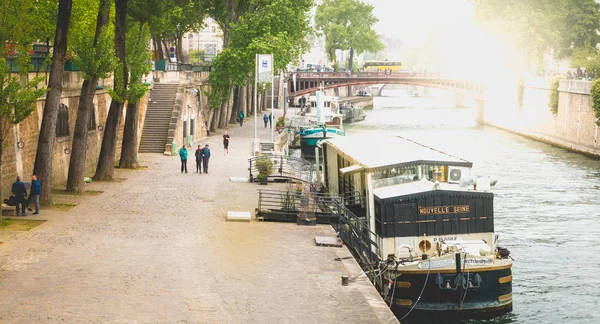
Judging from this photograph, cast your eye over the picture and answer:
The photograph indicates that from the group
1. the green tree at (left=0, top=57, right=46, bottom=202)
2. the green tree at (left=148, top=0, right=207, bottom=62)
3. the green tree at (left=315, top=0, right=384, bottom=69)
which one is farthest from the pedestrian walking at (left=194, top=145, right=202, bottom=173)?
the green tree at (left=315, top=0, right=384, bottom=69)

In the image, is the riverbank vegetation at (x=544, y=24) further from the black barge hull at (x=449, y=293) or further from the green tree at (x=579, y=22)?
the black barge hull at (x=449, y=293)

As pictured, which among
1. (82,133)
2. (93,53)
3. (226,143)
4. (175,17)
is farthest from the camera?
(175,17)

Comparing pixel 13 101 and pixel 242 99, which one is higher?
pixel 13 101

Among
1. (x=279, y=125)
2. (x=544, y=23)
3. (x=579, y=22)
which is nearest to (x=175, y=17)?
(x=279, y=125)

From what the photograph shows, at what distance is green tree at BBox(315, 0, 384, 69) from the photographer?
5448 inches

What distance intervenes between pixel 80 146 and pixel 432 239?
15.6 metres

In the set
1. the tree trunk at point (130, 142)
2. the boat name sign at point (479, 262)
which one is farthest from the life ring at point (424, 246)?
the tree trunk at point (130, 142)

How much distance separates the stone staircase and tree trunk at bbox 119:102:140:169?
760 centimetres

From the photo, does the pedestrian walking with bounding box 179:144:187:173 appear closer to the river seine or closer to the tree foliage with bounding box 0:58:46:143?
the river seine

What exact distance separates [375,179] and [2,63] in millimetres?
10893

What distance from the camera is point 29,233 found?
27859 mm

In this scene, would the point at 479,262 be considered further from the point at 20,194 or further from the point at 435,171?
the point at 20,194

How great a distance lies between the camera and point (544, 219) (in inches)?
1596

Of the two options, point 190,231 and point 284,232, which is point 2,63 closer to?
point 190,231
